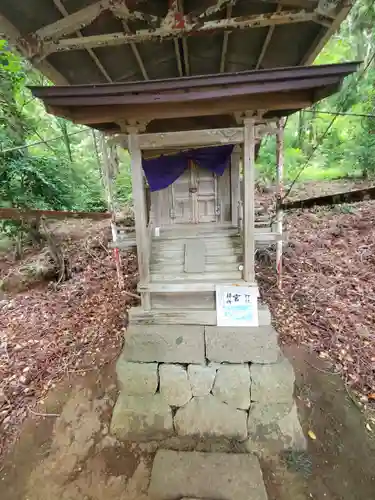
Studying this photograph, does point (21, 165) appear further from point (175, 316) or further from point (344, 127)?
point (344, 127)

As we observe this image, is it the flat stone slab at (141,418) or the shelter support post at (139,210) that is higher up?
the shelter support post at (139,210)

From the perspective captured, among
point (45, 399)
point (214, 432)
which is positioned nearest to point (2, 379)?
point (45, 399)

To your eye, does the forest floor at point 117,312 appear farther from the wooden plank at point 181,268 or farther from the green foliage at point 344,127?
the green foliage at point 344,127

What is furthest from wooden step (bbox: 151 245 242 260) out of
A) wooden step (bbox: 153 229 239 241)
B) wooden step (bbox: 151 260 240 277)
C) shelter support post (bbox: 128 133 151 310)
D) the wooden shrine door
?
the wooden shrine door

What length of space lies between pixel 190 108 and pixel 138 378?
3850 millimetres

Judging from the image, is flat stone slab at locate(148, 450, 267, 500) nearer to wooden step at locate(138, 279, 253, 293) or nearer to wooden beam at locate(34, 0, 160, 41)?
wooden step at locate(138, 279, 253, 293)

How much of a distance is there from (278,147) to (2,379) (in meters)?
6.22

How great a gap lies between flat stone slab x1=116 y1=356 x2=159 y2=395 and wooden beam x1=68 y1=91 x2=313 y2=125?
3541 millimetres

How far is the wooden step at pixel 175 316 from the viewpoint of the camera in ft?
13.9

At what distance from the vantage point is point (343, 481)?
10.9 ft

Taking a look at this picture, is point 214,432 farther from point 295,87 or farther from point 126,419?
point 295,87

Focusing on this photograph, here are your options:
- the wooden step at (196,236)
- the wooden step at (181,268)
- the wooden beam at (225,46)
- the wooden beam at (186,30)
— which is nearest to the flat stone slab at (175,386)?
the wooden step at (181,268)

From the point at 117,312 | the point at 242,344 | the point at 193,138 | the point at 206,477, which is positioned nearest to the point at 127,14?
the point at 193,138

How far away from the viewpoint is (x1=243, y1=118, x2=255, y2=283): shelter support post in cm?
366
